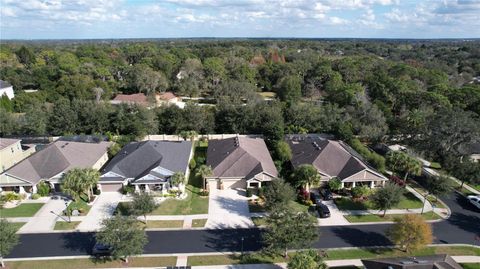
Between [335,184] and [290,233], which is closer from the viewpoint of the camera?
[290,233]

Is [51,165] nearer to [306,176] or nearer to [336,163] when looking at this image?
[306,176]

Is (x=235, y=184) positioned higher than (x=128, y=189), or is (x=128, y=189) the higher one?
(x=128, y=189)

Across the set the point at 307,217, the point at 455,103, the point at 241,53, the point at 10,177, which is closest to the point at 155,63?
the point at 241,53

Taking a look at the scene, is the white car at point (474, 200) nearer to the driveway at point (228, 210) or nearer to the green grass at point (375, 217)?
the green grass at point (375, 217)

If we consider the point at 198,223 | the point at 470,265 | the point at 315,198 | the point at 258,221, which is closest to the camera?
the point at 470,265

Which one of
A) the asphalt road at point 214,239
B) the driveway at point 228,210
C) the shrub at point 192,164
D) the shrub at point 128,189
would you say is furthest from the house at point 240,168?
the asphalt road at point 214,239

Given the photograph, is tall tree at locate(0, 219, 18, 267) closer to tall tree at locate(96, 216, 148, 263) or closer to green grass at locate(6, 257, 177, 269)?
green grass at locate(6, 257, 177, 269)

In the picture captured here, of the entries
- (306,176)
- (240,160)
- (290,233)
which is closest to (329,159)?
(306,176)
